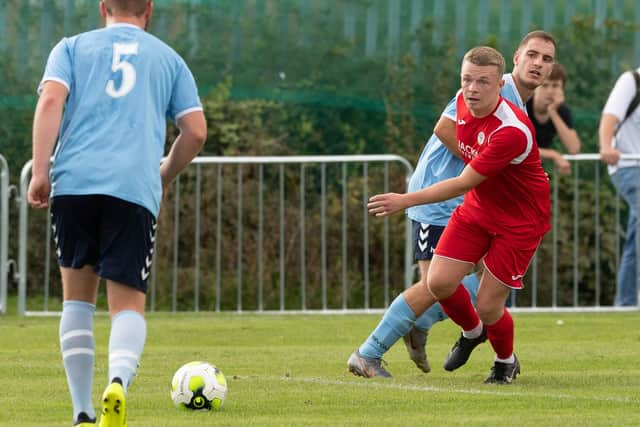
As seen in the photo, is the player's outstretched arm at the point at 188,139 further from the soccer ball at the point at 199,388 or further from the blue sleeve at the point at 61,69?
the soccer ball at the point at 199,388

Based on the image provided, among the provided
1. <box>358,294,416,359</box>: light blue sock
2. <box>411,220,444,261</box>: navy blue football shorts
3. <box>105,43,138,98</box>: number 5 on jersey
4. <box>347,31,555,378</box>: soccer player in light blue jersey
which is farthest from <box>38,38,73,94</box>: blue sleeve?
<box>411,220,444,261</box>: navy blue football shorts

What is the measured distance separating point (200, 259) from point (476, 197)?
632 cm

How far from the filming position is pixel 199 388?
6.73m

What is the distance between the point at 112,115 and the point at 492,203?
2.41 meters

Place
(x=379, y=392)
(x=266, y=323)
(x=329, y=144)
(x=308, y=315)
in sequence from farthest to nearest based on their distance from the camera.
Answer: (x=329, y=144)
(x=308, y=315)
(x=266, y=323)
(x=379, y=392)

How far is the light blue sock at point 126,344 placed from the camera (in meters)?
5.69

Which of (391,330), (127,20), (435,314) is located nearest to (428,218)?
(435,314)

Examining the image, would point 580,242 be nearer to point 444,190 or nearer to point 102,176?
point 444,190

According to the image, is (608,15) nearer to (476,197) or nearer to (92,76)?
(476,197)

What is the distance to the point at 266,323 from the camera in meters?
12.0

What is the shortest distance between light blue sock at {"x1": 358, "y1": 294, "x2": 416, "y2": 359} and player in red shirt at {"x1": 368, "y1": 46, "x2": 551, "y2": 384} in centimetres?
23

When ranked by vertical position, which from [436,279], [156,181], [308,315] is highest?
[156,181]

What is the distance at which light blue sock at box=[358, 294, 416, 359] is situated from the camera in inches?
315

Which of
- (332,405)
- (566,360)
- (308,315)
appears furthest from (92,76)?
(308,315)
